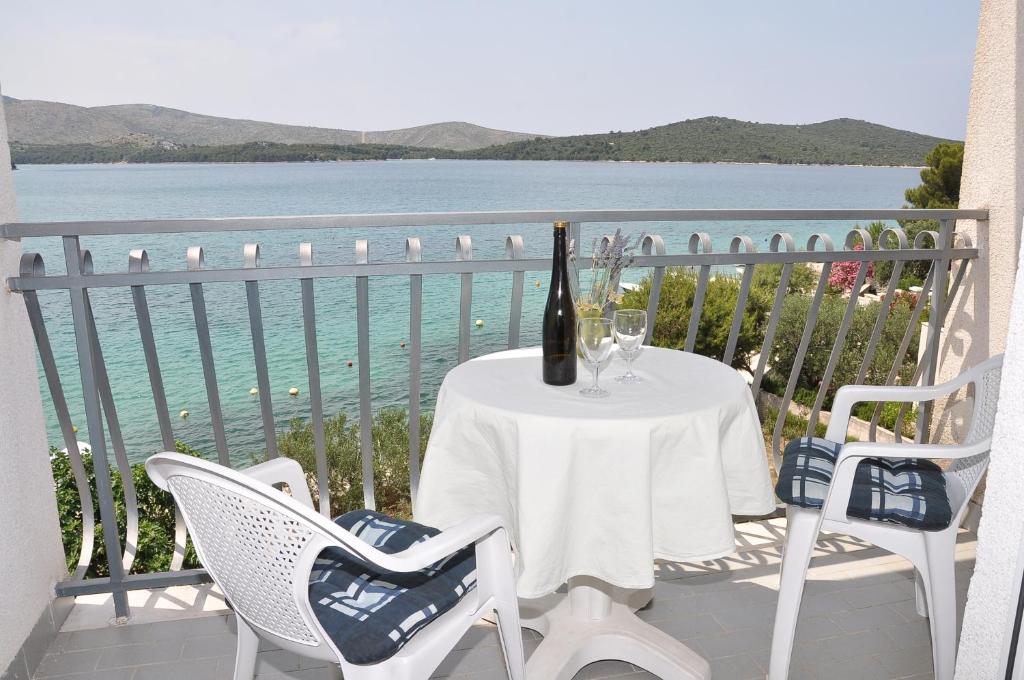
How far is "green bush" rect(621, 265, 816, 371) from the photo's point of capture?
10.1 meters

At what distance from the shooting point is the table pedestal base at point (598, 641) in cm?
212

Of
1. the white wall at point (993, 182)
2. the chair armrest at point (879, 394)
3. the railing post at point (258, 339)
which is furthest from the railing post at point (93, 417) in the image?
the white wall at point (993, 182)

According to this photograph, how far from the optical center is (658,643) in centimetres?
218

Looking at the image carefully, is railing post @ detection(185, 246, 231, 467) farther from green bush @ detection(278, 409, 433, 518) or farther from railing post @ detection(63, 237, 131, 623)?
green bush @ detection(278, 409, 433, 518)

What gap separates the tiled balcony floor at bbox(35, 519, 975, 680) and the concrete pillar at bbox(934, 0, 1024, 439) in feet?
2.85

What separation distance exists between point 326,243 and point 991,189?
2845 cm

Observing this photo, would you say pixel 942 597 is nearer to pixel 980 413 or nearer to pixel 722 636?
pixel 980 413

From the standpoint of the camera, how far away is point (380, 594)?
1.58 metres

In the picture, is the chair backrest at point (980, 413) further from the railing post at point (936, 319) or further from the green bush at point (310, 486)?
the green bush at point (310, 486)

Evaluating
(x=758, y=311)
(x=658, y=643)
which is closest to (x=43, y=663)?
(x=658, y=643)

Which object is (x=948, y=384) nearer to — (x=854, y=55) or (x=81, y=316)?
(x=81, y=316)

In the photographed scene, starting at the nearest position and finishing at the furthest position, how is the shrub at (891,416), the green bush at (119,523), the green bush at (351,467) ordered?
the green bush at (119,523), the green bush at (351,467), the shrub at (891,416)

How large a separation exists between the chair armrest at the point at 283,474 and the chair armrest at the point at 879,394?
150 cm

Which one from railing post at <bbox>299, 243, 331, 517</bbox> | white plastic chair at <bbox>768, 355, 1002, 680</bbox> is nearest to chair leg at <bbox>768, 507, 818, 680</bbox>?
white plastic chair at <bbox>768, 355, 1002, 680</bbox>
